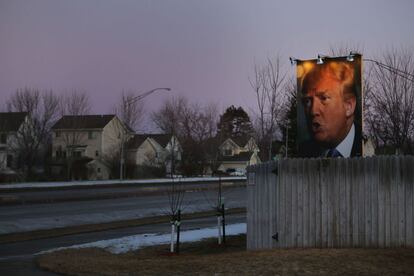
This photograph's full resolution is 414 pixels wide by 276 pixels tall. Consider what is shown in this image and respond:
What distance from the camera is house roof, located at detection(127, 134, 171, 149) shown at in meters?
88.1

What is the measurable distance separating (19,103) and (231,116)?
56.2 metres

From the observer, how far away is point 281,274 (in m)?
9.96

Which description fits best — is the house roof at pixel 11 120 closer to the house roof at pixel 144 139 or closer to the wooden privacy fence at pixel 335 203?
the house roof at pixel 144 139

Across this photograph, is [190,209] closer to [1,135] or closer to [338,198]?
[338,198]

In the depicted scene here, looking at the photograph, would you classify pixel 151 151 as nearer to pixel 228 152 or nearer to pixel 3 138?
pixel 3 138

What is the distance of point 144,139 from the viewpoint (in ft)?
295

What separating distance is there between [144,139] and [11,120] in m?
21.3

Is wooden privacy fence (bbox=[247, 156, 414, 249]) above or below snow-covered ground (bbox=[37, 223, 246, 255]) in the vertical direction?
above

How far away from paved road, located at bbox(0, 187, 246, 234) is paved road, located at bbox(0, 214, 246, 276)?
3527 millimetres

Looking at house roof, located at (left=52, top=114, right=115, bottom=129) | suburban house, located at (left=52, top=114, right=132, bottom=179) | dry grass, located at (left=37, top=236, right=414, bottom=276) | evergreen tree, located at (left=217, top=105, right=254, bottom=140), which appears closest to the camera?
dry grass, located at (left=37, top=236, right=414, bottom=276)

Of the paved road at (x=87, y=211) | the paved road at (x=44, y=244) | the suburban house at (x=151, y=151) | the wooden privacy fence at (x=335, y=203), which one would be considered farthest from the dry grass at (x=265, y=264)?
the suburban house at (x=151, y=151)

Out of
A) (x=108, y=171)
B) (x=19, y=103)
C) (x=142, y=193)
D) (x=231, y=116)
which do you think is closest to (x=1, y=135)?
(x=19, y=103)

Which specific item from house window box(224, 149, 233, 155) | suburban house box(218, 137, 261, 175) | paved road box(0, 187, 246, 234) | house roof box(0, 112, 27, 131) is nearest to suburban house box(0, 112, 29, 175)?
Answer: house roof box(0, 112, 27, 131)

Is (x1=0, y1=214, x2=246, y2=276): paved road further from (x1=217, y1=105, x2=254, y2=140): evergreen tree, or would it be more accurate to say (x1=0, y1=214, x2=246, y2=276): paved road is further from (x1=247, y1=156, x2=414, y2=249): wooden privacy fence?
(x1=217, y1=105, x2=254, y2=140): evergreen tree
